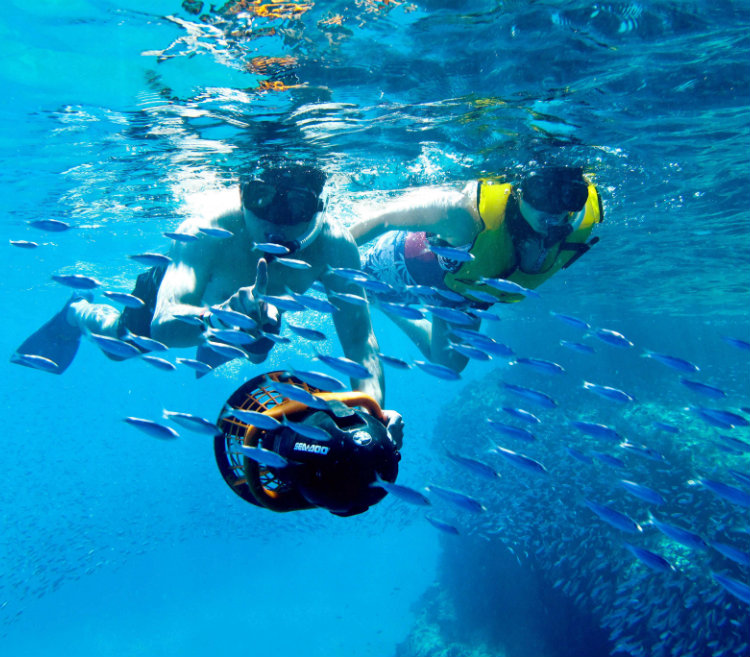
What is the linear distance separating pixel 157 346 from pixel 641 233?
16.8 meters

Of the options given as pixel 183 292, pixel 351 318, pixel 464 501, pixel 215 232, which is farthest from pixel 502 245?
pixel 183 292

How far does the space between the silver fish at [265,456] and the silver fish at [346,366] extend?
1428 millimetres

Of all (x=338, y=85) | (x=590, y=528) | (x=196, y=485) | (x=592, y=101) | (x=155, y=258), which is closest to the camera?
(x=155, y=258)

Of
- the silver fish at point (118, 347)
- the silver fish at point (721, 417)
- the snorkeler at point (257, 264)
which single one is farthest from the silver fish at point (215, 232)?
the silver fish at point (721, 417)

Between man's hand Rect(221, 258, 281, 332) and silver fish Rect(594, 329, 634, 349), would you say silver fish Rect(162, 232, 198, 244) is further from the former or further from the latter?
silver fish Rect(594, 329, 634, 349)

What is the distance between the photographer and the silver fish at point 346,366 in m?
3.53

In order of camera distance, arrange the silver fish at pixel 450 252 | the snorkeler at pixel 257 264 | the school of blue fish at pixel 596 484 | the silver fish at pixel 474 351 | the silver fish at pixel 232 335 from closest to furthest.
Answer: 1. the silver fish at pixel 232 335
2. the snorkeler at pixel 257 264
3. the school of blue fish at pixel 596 484
4. the silver fish at pixel 450 252
5. the silver fish at pixel 474 351

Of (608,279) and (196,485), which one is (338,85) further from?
(196,485)

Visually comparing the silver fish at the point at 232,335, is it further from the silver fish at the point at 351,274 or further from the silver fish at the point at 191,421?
the silver fish at the point at 351,274

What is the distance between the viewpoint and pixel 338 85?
6.92 meters

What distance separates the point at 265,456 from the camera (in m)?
2.10

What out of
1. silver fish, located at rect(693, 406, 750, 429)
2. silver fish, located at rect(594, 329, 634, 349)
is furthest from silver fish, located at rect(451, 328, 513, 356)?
silver fish, located at rect(693, 406, 750, 429)

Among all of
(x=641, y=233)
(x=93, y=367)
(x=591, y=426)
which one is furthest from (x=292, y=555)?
(x=591, y=426)

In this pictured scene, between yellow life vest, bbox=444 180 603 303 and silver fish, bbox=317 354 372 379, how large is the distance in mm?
2653
